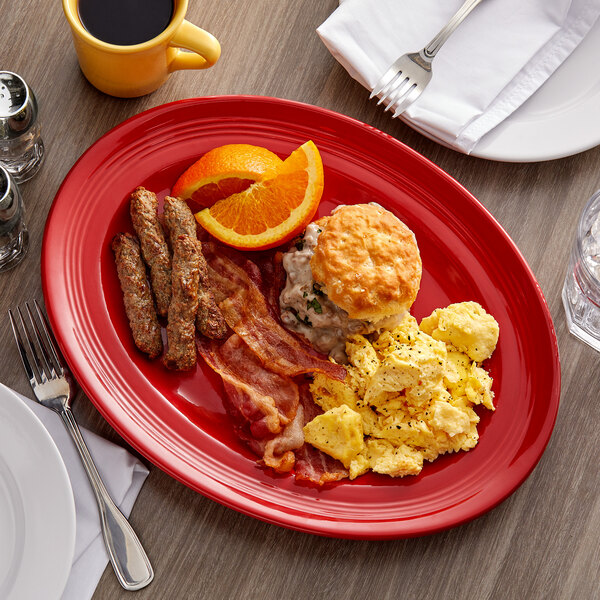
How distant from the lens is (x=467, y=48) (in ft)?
7.91

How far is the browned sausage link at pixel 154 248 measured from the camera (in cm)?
215

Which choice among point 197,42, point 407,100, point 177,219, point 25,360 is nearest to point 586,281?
point 407,100

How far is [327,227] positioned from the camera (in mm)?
2156

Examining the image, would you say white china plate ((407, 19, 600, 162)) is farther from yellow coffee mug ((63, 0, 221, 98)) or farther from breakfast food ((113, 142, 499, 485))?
yellow coffee mug ((63, 0, 221, 98))

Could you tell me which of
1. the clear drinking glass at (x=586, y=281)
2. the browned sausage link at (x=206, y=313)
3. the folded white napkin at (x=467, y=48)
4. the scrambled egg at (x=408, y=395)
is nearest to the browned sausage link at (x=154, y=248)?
the browned sausage link at (x=206, y=313)

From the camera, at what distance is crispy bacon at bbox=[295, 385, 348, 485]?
6.94 feet

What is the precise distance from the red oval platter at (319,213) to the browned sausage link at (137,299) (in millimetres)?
47

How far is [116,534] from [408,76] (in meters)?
1.76

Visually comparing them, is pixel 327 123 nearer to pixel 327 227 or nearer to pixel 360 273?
pixel 327 227

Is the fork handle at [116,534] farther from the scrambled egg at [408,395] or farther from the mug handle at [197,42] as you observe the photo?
the mug handle at [197,42]

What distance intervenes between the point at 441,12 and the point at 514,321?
1120 mm

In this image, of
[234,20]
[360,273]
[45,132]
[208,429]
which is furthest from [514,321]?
[45,132]

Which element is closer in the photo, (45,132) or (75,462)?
(75,462)

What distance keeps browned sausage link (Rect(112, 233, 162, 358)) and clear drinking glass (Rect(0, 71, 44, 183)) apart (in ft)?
1.36
